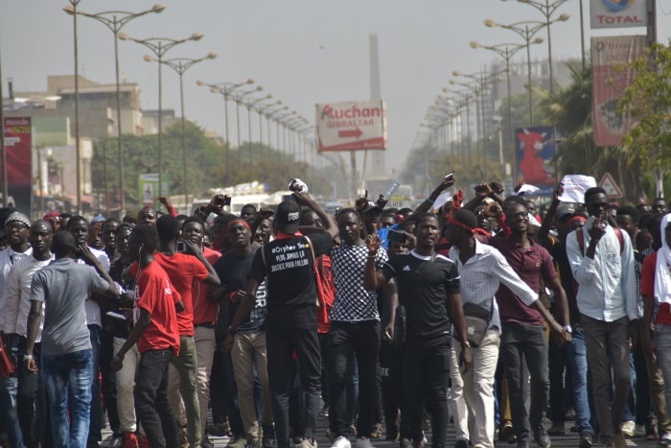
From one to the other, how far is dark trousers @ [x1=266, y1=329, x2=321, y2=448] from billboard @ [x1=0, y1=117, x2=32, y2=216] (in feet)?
102

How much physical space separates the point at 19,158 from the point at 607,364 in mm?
32780

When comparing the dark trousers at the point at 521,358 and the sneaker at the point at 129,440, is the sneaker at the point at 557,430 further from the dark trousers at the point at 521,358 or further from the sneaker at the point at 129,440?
the sneaker at the point at 129,440

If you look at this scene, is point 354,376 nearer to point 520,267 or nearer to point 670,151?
Result: point 520,267

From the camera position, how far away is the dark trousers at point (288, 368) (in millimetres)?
10289

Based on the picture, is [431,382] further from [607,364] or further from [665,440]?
[665,440]

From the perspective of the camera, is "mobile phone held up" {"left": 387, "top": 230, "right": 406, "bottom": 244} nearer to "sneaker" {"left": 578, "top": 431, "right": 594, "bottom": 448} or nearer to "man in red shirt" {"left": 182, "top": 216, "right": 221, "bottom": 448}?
"man in red shirt" {"left": 182, "top": 216, "right": 221, "bottom": 448}

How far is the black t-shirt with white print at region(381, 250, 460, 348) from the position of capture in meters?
9.91

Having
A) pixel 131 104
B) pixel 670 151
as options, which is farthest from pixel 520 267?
pixel 131 104

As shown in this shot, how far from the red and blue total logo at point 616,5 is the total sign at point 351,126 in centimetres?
5922

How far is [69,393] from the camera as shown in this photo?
9844 millimetres

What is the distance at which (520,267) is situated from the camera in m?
10.5

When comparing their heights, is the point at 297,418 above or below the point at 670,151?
below

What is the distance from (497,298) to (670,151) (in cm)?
1523

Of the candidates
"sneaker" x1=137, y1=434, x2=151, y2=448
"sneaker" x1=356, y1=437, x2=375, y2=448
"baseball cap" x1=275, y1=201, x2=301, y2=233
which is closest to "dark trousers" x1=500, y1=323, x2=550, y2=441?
"sneaker" x1=356, y1=437, x2=375, y2=448
